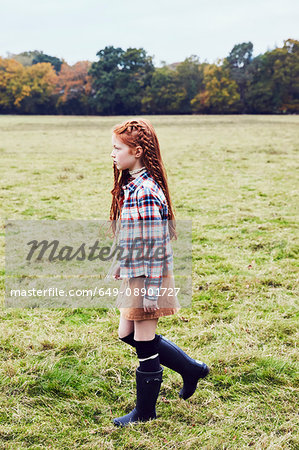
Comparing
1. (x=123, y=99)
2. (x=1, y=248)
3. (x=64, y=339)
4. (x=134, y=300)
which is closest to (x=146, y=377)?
(x=134, y=300)

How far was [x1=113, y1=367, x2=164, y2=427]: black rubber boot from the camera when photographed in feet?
7.32

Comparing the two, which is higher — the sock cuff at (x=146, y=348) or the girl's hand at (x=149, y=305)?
the girl's hand at (x=149, y=305)

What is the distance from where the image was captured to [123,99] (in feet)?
178

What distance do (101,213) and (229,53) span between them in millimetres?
57835

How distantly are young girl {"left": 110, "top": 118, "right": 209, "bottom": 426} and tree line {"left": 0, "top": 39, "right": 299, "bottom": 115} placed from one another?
52416mm

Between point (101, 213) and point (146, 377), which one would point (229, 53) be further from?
point (146, 377)

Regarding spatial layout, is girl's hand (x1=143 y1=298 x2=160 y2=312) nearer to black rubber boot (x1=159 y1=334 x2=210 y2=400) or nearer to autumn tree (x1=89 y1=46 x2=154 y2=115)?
black rubber boot (x1=159 y1=334 x2=210 y2=400)

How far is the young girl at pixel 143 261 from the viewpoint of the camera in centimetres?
204

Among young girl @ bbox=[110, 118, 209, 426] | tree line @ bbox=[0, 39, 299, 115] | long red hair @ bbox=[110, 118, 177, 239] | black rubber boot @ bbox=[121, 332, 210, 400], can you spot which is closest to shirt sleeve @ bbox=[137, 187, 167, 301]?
A: young girl @ bbox=[110, 118, 209, 426]

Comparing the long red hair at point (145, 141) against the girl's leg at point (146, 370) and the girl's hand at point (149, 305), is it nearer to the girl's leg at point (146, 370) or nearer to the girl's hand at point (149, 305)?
the girl's hand at point (149, 305)

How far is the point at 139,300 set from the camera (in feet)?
6.91

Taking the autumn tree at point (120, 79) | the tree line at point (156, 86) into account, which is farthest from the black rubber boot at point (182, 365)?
the autumn tree at point (120, 79)

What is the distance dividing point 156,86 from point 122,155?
183 ft

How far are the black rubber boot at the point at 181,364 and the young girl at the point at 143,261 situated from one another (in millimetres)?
67
